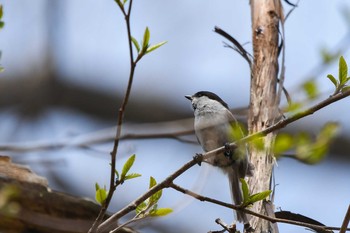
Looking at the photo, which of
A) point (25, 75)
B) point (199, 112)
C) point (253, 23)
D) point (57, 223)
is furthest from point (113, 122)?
point (57, 223)

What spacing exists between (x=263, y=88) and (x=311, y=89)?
2.71ft

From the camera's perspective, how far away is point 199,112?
11.9ft

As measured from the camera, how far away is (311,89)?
1.78 metres

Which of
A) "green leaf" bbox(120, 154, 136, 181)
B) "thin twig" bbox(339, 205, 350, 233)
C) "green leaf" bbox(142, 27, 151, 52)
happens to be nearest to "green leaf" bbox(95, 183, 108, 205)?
"green leaf" bbox(120, 154, 136, 181)

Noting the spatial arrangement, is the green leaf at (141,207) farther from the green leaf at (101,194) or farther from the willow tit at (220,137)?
the willow tit at (220,137)

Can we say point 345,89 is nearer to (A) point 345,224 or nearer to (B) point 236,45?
(A) point 345,224

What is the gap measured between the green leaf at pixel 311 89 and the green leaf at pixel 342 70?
0.13 meters

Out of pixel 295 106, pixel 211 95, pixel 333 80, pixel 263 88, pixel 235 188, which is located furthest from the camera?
pixel 211 95

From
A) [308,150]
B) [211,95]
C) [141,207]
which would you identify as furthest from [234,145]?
[211,95]

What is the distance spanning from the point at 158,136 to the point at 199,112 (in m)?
1.48

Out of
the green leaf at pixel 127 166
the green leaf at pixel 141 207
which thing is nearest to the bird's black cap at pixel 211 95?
the green leaf at pixel 141 207

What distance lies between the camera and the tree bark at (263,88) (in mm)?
2369

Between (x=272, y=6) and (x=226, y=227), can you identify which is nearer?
(x=226, y=227)

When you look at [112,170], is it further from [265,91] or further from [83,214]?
[265,91]
